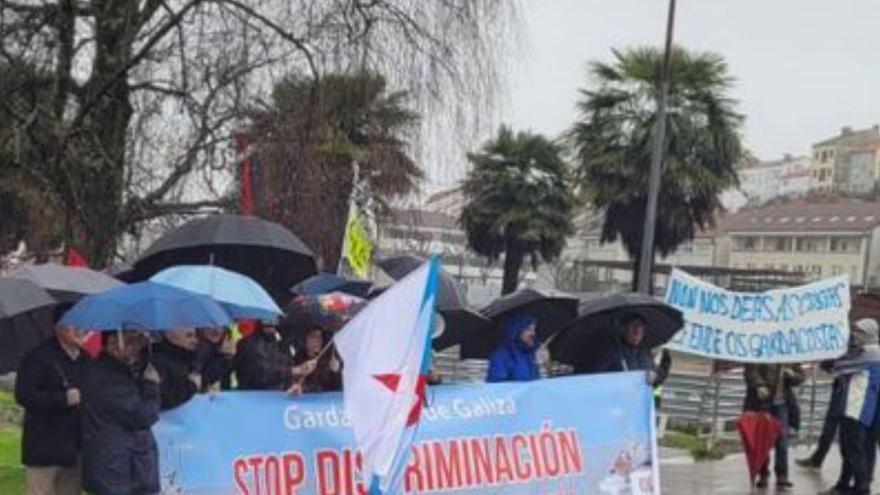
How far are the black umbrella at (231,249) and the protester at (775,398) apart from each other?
4.88m

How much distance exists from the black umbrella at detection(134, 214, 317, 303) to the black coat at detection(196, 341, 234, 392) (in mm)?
1194

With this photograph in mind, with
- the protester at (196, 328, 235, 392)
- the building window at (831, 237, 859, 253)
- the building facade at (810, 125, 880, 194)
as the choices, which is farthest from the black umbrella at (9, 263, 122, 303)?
the building facade at (810, 125, 880, 194)

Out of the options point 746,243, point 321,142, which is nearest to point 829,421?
point 321,142

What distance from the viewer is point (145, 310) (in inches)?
233

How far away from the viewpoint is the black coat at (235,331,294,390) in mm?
7270

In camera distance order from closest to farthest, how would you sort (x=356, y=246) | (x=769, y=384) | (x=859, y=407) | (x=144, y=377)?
(x=144, y=377)
(x=859, y=407)
(x=356, y=246)
(x=769, y=384)

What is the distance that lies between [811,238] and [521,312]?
95.1 m

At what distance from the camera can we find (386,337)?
602 cm

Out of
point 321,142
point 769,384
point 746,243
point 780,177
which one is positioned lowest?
point 769,384

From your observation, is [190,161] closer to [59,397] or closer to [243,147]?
[243,147]

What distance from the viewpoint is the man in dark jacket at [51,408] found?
6.17 meters

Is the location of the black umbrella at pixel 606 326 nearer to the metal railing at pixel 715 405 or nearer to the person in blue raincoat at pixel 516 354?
the person in blue raincoat at pixel 516 354

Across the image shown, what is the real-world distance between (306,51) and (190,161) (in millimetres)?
1379

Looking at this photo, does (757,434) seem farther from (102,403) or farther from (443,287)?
(102,403)
